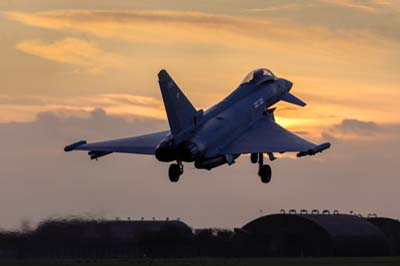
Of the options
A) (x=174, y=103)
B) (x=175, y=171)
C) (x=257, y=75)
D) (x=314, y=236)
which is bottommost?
(x=314, y=236)

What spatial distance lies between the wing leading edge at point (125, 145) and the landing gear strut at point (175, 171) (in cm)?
282

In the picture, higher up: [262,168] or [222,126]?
[222,126]

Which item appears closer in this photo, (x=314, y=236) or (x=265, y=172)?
(x=265, y=172)

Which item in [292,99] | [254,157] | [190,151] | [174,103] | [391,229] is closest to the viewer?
[174,103]

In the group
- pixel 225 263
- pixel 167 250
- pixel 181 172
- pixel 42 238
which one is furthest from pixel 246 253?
pixel 181 172

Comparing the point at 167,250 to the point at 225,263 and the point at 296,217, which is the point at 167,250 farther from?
the point at 296,217

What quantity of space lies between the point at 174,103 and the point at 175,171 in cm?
→ 465

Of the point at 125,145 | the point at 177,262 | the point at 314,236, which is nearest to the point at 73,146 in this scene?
the point at 125,145

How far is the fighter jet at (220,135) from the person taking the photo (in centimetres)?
8331

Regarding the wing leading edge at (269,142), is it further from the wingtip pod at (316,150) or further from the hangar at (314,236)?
the hangar at (314,236)

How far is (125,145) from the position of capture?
89.1 metres

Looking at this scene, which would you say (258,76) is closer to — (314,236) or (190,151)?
(190,151)

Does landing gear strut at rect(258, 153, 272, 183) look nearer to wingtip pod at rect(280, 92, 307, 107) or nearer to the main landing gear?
the main landing gear

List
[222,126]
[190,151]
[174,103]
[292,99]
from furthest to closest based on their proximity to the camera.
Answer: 1. [292,99]
2. [222,126]
3. [190,151]
4. [174,103]
